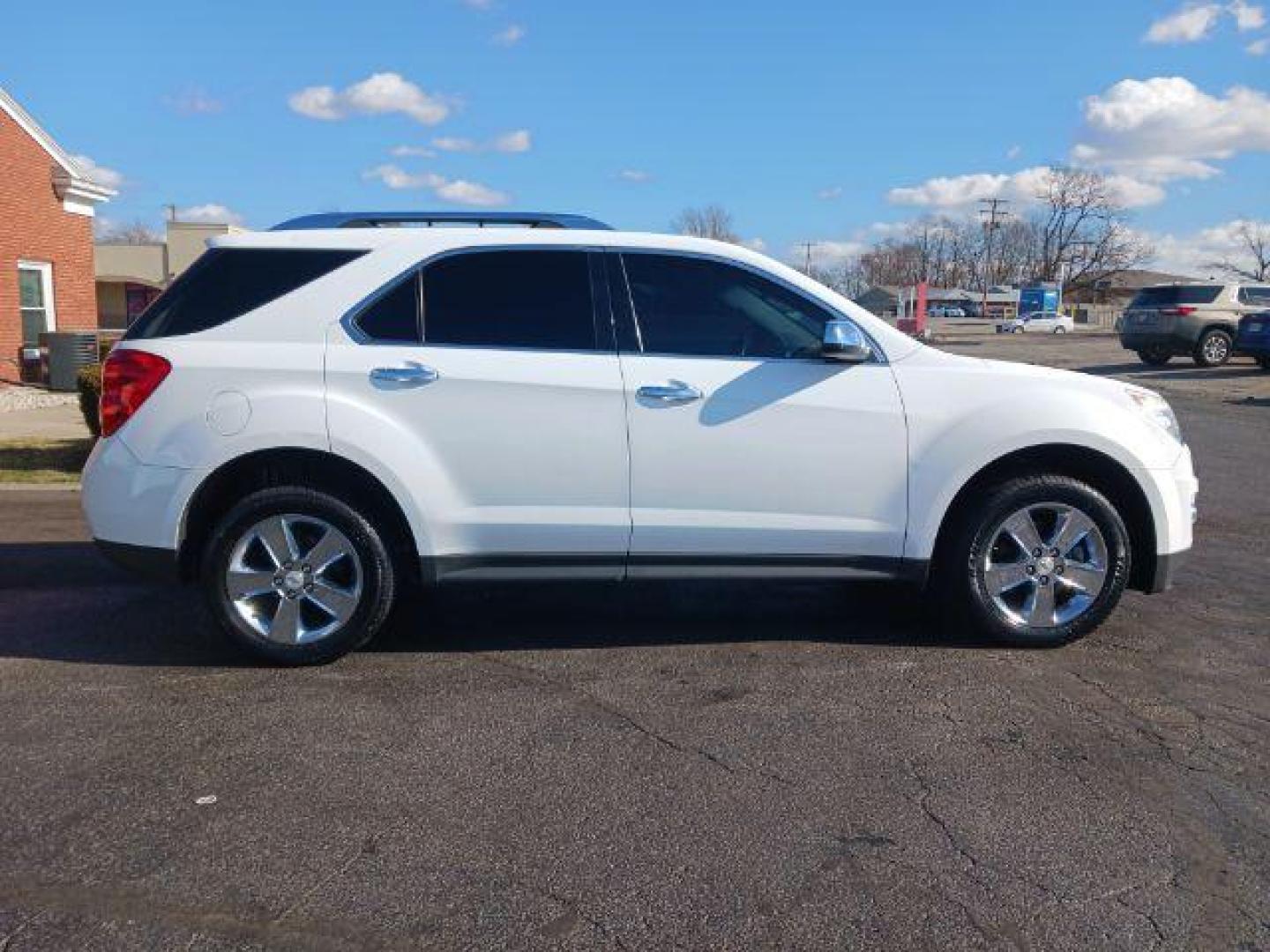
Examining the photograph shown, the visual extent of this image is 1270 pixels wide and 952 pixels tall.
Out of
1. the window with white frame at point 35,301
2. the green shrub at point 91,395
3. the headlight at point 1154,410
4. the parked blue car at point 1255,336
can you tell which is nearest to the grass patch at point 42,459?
the green shrub at point 91,395

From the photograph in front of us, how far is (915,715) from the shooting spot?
4156mm

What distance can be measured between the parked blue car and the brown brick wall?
2216 centimetres

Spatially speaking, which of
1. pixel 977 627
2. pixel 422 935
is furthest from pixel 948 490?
pixel 422 935

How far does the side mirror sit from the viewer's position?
4559 mm

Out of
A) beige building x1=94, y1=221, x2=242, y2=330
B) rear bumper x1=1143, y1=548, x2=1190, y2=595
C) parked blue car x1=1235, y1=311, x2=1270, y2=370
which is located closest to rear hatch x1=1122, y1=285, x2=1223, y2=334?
parked blue car x1=1235, y1=311, x2=1270, y2=370

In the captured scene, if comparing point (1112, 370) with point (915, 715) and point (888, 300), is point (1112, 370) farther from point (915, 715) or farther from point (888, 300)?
point (888, 300)

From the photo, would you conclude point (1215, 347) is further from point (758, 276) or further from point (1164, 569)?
point (758, 276)

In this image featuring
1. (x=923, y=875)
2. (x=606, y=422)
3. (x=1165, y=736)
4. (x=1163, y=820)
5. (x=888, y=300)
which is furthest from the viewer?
(x=888, y=300)

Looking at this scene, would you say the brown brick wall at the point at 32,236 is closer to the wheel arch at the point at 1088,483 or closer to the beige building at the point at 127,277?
the wheel arch at the point at 1088,483

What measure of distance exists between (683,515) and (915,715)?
1258mm

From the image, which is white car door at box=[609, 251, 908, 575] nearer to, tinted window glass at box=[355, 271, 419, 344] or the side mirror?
the side mirror

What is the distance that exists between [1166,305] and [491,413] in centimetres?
2191

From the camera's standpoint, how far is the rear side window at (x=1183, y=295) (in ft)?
73.7

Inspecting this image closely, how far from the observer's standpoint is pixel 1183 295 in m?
22.6
